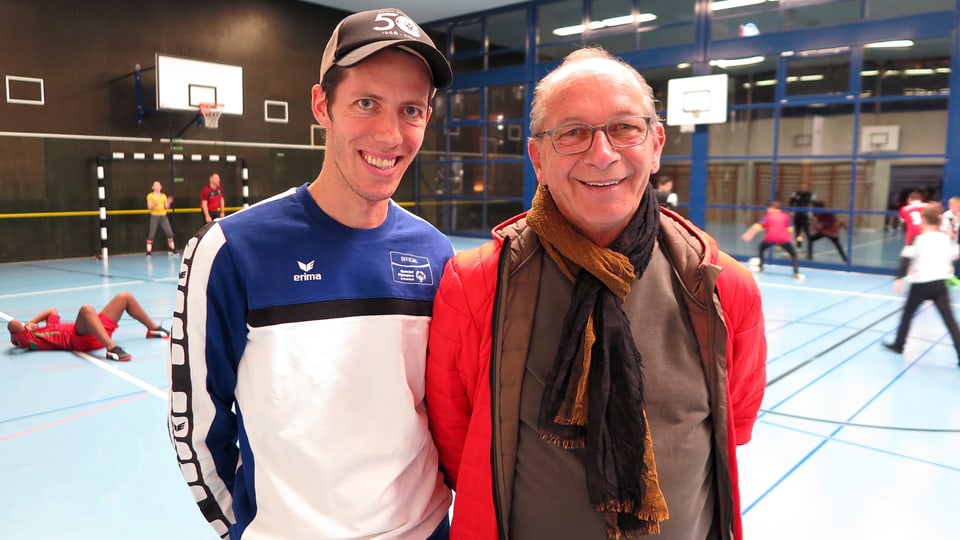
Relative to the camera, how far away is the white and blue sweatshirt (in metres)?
1.51

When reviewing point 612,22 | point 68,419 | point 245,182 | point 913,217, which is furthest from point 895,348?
point 245,182

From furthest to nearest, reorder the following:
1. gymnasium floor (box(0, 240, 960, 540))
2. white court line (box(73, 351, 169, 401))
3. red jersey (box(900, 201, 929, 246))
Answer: red jersey (box(900, 201, 929, 246)) → white court line (box(73, 351, 169, 401)) → gymnasium floor (box(0, 240, 960, 540))

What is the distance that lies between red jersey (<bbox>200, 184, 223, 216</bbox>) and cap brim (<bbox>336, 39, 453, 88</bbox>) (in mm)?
13778

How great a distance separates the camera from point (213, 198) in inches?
559

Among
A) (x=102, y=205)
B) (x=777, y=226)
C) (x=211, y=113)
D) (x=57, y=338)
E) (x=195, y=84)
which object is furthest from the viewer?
(x=211, y=113)

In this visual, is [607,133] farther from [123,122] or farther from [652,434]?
[123,122]

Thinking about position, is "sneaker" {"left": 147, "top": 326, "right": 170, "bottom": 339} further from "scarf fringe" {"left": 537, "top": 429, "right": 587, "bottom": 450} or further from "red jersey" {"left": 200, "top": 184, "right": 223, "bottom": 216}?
"red jersey" {"left": 200, "top": 184, "right": 223, "bottom": 216}

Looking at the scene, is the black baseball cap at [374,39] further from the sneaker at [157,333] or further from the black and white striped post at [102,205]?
the black and white striped post at [102,205]

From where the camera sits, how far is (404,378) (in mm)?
1602

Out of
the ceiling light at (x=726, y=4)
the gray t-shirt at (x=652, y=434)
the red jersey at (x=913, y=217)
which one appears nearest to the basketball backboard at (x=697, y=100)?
the ceiling light at (x=726, y=4)

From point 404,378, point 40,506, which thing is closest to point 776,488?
point 404,378

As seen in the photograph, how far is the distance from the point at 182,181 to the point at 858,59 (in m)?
14.8

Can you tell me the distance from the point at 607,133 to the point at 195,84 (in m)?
14.7

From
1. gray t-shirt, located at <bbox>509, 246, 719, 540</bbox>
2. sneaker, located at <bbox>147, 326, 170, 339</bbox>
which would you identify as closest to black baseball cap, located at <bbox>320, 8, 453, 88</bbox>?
gray t-shirt, located at <bbox>509, 246, 719, 540</bbox>
